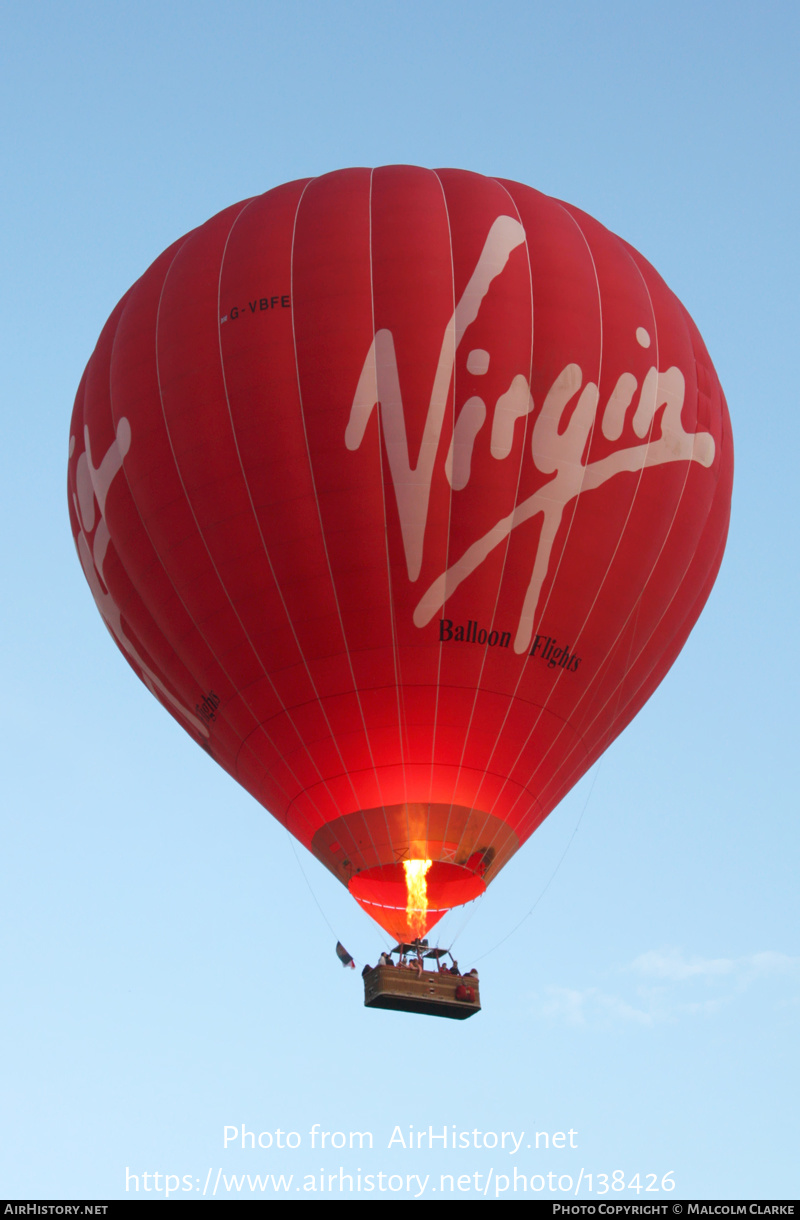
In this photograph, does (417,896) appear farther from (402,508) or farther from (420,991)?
(402,508)

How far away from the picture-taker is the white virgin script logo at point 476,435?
18188 mm

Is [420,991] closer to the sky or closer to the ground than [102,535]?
closer to the ground

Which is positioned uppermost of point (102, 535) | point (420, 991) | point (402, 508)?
point (102, 535)

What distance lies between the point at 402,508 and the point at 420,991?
4711 millimetres

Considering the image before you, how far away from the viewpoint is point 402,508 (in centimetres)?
1819

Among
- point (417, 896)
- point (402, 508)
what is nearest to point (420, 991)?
point (417, 896)

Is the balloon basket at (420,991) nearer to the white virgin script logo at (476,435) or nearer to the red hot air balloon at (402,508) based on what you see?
the red hot air balloon at (402,508)

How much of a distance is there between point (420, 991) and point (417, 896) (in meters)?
1.13

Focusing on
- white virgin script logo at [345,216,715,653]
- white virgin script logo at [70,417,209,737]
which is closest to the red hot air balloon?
white virgin script logo at [345,216,715,653]

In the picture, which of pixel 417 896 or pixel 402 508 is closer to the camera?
pixel 402 508

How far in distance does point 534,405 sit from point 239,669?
4036mm

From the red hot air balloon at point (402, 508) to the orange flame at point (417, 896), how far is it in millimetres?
59

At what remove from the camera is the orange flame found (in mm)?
18328

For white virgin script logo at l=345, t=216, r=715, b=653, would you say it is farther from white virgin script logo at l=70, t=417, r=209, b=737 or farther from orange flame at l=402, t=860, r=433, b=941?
white virgin script logo at l=70, t=417, r=209, b=737
